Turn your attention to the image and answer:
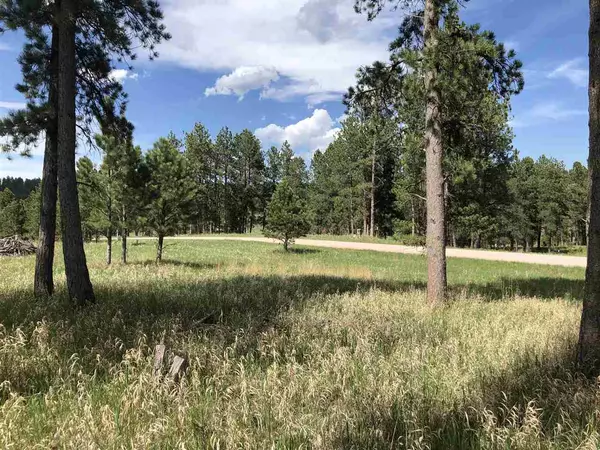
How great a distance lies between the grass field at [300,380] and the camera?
3020 mm

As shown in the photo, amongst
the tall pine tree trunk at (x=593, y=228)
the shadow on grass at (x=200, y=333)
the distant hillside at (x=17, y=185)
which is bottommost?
the shadow on grass at (x=200, y=333)

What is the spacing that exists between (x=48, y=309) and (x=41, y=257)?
7.86 feet

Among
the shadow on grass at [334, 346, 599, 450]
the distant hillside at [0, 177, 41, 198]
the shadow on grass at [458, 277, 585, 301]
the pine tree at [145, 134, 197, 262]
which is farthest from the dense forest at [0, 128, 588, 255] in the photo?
the distant hillside at [0, 177, 41, 198]

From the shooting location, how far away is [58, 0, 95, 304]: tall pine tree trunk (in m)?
7.84

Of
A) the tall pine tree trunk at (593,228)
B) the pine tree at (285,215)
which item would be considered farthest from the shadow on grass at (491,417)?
the pine tree at (285,215)

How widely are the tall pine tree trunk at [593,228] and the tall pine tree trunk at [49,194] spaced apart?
938 cm

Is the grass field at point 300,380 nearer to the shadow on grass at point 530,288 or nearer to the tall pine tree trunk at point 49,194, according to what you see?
the tall pine tree trunk at point 49,194

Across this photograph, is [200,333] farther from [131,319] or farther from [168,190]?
[168,190]

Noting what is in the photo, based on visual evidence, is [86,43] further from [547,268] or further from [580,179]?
[580,179]

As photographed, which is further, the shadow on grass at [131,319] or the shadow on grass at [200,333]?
the shadow on grass at [131,319]

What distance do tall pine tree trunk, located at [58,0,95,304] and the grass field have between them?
50 centimetres

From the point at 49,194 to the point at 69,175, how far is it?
1.35 meters

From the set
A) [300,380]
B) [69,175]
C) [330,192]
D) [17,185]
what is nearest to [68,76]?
[69,175]

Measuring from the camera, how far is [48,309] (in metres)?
7.10
